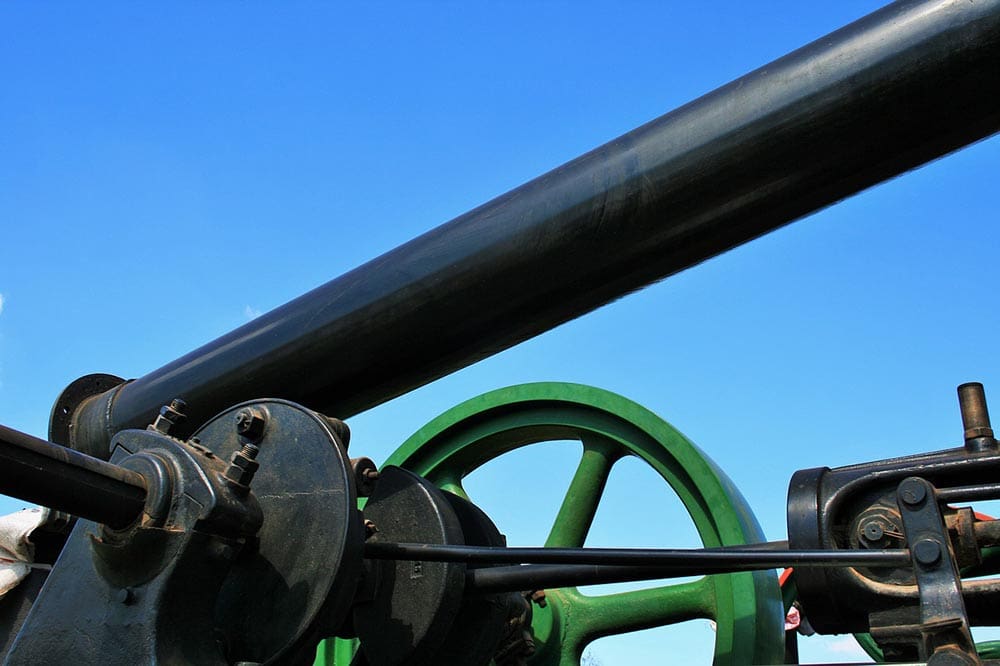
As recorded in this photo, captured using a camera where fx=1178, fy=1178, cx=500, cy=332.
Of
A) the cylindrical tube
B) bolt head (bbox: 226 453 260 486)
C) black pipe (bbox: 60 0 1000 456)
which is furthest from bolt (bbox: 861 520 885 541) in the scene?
bolt head (bbox: 226 453 260 486)

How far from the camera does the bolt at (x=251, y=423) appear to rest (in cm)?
203

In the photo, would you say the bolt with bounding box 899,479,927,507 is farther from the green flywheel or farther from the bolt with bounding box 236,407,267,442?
the green flywheel

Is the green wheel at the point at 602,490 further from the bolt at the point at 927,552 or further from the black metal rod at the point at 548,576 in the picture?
the bolt at the point at 927,552

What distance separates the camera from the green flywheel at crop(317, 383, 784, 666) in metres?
3.24

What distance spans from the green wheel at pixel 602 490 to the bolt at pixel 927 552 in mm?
1585

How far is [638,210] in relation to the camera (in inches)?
76.2

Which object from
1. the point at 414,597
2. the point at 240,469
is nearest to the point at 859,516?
the point at 414,597

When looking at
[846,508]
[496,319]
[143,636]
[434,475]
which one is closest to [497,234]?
[496,319]

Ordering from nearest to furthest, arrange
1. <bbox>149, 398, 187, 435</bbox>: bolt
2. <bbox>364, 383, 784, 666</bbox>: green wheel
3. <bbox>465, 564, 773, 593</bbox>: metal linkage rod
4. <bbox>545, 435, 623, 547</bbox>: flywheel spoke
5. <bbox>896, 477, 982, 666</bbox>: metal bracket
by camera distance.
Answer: <bbox>896, 477, 982, 666</bbox>: metal bracket
<bbox>149, 398, 187, 435</bbox>: bolt
<bbox>465, 564, 773, 593</bbox>: metal linkage rod
<bbox>364, 383, 784, 666</bbox>: green wheel
<bbox>545, 435, 623, 547</bbox>: flywheel spoke

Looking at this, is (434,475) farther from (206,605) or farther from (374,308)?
(206,605)

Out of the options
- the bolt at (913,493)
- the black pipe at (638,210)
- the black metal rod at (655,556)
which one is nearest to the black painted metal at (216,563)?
the black metal rod at (655,556)

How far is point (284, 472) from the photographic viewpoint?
1984 millimetres

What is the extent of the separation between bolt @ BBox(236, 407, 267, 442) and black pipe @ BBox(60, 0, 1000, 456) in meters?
0.31

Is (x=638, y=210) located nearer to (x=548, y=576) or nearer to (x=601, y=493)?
(x=548, y=576)
